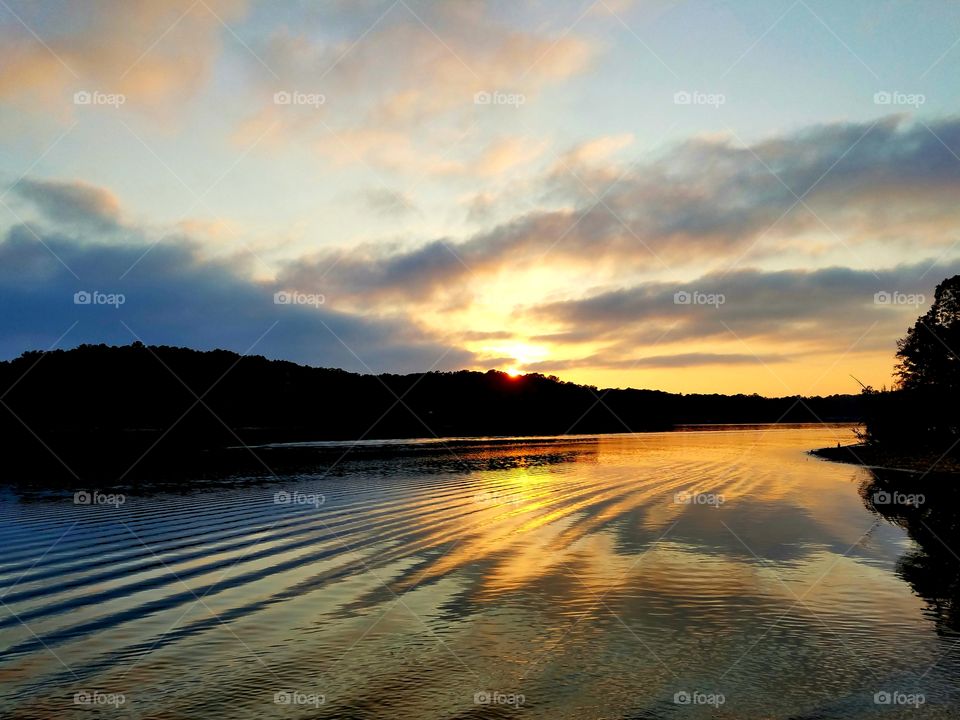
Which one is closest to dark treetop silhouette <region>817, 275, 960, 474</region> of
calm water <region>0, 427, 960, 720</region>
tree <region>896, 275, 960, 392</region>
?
tree <region>896, 275, 960, 392</region>

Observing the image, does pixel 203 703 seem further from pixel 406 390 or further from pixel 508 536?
pixel 406 390

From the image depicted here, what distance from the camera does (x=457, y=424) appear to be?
173375 mm

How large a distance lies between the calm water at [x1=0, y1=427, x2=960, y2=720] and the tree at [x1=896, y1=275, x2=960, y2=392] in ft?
146

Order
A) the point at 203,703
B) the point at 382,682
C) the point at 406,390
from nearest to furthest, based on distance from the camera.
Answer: the point at 203,703 < the point at 382,682 < the point at 406,390

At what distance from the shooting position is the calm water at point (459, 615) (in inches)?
460

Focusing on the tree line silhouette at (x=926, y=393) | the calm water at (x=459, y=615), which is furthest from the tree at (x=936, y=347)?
the calm water at (x=459, y=615)

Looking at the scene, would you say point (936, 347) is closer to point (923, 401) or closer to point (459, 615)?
→ point (923, 401)

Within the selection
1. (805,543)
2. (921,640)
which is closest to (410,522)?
(805,543)

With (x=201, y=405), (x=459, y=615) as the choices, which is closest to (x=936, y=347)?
(x=459, y=615)

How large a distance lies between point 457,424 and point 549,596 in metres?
156

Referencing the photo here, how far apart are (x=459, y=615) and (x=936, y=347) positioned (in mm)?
71838

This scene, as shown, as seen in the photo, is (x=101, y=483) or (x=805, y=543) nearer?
(x=805, y=543)

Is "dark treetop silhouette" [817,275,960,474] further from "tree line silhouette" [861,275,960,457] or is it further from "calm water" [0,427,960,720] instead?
"calm water" [0,427,960,720]

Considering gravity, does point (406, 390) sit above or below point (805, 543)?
above
